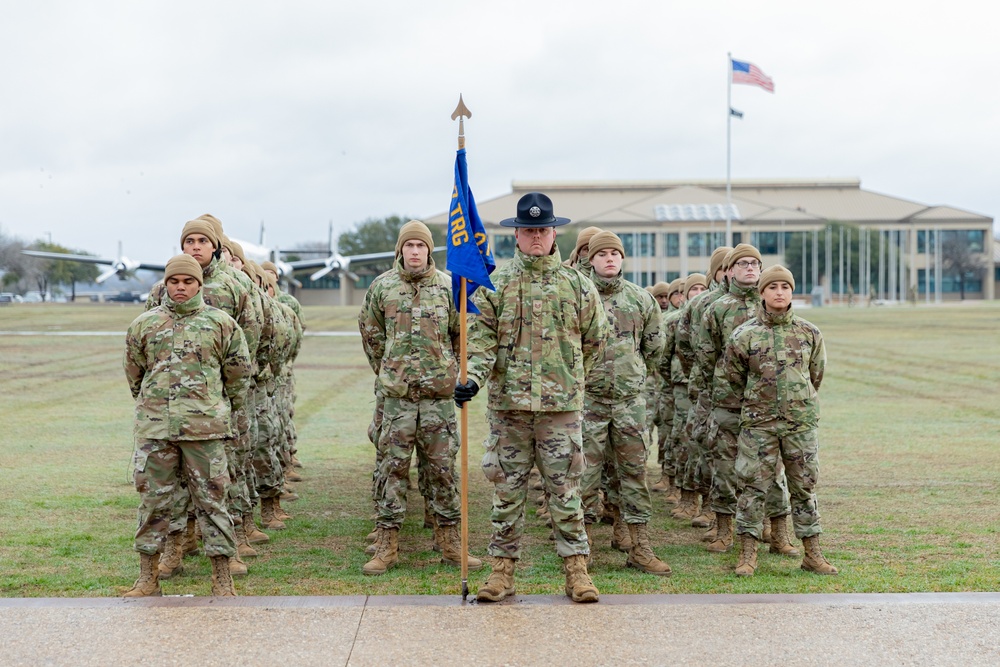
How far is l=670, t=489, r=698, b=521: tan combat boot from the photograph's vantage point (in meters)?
8.45

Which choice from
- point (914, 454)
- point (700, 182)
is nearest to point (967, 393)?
point (914, 454)

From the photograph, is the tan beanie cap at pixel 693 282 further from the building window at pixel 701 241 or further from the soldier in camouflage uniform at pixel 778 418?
the building window at pixel 701 241

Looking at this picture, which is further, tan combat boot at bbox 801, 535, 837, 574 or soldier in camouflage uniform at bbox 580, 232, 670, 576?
soldier in camouflage uniform at bbox 580, 232, 670, 576

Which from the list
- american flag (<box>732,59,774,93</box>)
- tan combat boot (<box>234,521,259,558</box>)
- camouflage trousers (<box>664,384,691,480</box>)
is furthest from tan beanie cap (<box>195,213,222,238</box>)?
american flag (<box>732,59,774,93</box>)

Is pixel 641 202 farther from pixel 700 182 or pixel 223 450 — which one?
pixel 223 450

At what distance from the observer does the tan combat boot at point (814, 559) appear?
6.39 meters

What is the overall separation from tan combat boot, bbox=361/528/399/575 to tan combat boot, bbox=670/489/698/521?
9.09ft

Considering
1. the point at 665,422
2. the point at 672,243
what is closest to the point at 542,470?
the point at 665,422

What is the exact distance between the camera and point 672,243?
85938mm

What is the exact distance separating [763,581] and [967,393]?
13363mm

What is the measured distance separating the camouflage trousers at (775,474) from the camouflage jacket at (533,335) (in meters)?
1.43

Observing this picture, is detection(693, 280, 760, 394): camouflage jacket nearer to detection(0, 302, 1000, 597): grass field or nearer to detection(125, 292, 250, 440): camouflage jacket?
detection(0, 302, 1000, 597): grass field

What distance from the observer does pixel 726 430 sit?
7293 millimetres

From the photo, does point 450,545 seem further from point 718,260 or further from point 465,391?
point 718,260
